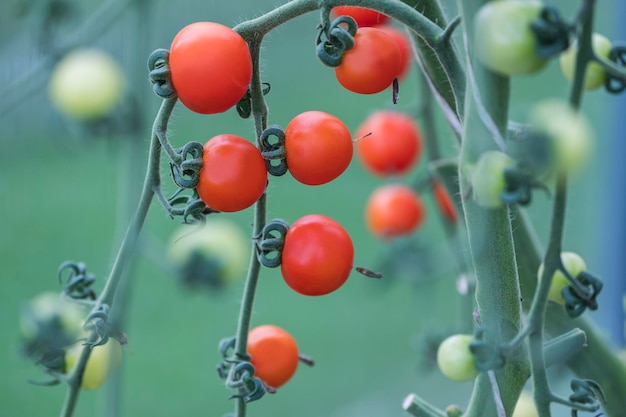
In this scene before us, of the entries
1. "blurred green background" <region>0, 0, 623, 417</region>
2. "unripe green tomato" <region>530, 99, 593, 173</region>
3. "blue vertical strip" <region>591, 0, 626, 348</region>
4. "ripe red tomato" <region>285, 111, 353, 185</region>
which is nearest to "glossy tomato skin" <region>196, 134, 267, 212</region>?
"ripe red tomato" <region>285, 111, 353, 185</region>

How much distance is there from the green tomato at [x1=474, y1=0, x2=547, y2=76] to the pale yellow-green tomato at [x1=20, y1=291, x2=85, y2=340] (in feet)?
0.89

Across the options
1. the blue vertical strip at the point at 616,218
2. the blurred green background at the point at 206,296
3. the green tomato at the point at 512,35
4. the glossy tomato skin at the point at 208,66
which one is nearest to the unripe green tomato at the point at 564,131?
the green tomato at the point at 512,35

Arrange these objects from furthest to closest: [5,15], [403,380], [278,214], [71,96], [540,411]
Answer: [278,214] < [403,380] < [5,15] < [71,96] < [540,411]

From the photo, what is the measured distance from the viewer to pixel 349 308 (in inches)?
83.6

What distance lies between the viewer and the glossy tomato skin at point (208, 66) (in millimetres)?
307

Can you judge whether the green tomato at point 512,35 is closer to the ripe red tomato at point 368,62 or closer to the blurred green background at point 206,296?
the ripe red tomato at point 368,62

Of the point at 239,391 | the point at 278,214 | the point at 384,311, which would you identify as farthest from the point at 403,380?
the point at 239,391

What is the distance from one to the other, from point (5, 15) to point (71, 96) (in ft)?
1.28

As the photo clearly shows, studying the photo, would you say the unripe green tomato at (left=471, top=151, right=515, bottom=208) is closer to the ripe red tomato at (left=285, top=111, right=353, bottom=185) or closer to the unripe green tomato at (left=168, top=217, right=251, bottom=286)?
the ripe red tomato at (left=285, top=111, right=353, bottom=185)

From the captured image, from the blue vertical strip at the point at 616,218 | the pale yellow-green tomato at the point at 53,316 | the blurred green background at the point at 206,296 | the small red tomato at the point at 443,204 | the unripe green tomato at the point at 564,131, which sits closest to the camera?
the unripe green tomato at the point at 564,131

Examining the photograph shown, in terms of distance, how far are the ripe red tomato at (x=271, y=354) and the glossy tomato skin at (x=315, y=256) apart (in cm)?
5

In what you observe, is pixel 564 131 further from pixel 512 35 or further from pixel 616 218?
pixel 616 218

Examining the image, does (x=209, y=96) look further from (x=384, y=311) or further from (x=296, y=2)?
(x=384, y=311)

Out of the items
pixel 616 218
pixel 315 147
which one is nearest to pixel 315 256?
pixel 315 147
